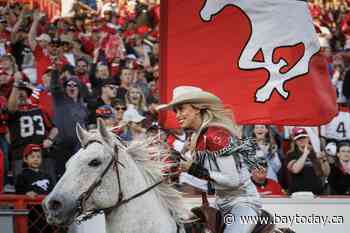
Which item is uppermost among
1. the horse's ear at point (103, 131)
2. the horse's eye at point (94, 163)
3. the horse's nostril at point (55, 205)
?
the horse's ear at point (103, 131)

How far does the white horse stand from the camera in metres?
6.84

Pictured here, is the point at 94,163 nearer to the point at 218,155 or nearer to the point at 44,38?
the point at 218,155

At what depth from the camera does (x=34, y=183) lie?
1030cm

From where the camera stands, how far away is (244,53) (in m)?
10.1

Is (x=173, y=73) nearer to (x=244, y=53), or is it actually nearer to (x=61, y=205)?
(x=244, y=53)

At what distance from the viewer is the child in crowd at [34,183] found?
9.61m

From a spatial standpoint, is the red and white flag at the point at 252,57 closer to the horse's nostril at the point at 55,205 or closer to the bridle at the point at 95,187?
the bridle at the point at 95,187

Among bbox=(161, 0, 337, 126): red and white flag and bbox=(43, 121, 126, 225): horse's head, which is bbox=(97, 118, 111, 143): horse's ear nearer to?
bbox=(43, 121, 126, 225): horse's head

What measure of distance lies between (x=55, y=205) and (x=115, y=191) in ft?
1.75

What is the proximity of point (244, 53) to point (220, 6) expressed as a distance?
1.84ft

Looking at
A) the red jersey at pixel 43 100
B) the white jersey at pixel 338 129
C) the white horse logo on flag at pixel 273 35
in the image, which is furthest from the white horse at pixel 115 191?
the white jersey at pixel 338 129

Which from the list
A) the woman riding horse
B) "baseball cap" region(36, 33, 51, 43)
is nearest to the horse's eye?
the woman riding horse

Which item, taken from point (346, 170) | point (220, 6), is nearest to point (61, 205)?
point (220, 6)

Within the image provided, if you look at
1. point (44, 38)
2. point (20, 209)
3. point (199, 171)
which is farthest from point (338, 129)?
point (199, 171)
